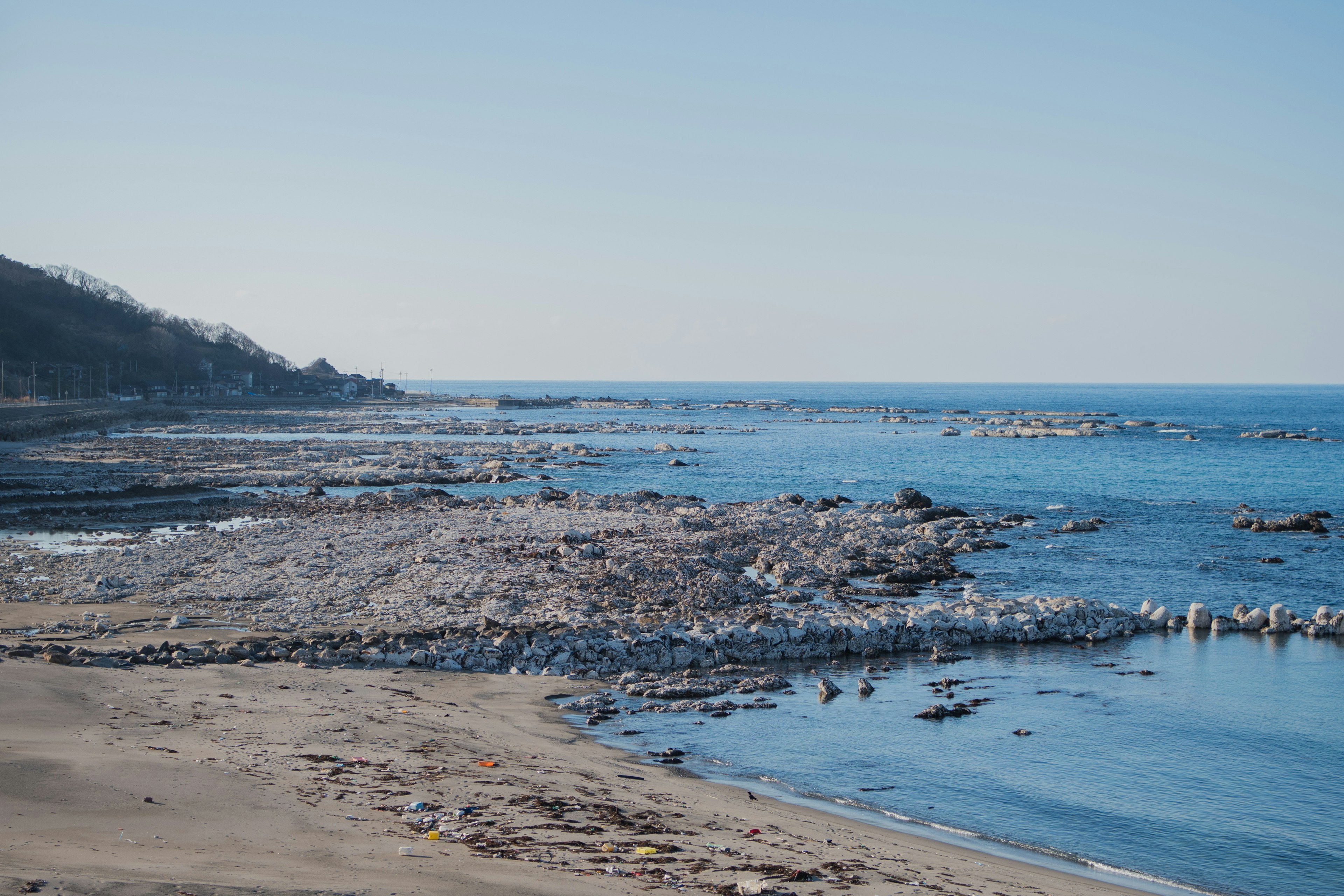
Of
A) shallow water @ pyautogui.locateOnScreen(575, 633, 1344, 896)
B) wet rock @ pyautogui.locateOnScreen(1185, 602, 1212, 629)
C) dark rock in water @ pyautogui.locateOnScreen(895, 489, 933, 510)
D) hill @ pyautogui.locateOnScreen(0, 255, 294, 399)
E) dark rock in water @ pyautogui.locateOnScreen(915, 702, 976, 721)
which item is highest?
hill @ pyautogui.locateOnScreen(0, 255, 294, 399)

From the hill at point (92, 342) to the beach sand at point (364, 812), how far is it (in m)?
127

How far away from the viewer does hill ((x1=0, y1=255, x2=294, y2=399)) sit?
127 metres

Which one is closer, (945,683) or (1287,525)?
(945,683)

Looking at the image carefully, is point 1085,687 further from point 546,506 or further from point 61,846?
point 546,506

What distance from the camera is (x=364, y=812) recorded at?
966 cm

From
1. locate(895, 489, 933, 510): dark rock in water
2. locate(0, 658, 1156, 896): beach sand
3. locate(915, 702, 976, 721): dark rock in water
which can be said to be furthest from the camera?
locate(895, 489, 933, 510): dark rock in water

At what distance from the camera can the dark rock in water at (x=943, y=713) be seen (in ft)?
50.6

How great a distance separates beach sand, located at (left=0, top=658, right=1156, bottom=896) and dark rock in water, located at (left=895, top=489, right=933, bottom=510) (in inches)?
1155

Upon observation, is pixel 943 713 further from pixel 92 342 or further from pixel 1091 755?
pixel 92 342

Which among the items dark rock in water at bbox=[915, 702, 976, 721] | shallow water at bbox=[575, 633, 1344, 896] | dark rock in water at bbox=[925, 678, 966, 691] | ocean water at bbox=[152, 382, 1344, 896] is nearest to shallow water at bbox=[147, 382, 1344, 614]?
ocean water at bbox=[152, 382, 1344, 896]

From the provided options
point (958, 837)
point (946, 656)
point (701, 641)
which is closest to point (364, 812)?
point (958, 837)

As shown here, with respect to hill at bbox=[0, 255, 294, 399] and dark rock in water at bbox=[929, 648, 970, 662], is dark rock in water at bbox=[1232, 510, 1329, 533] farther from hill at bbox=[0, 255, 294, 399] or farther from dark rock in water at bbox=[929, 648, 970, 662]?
hill at bbox=[0, 255, 294, 399]

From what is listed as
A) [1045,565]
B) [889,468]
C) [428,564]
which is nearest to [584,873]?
[428,564]

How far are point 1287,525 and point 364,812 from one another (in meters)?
41.1
